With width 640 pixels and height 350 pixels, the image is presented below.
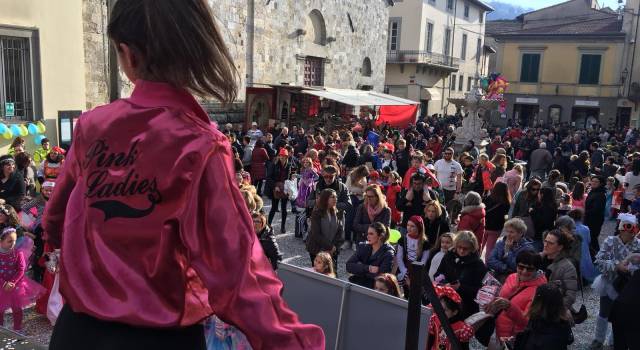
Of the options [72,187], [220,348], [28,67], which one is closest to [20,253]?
[220,348]

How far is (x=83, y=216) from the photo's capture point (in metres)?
1.28

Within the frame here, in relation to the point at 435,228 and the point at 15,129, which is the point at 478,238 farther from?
the point at 15,129

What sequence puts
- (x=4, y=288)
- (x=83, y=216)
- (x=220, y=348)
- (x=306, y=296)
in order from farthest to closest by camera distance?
(x=4, y=288), (x=306, y=296), (x=220, y=348), (x=83, y=216)

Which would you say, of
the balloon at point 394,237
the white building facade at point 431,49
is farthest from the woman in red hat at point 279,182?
the white building facade at point 431,49

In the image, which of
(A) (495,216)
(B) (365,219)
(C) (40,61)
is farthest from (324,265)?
(C) (40,61)

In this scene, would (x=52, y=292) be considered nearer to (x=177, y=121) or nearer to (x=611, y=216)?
(x=177, y=121)

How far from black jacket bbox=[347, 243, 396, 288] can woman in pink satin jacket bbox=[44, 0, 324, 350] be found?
460 cm

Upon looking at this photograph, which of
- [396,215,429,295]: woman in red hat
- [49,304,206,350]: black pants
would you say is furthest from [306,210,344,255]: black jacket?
[49,304,206,350]: black pants

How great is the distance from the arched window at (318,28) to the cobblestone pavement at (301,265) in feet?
50.5

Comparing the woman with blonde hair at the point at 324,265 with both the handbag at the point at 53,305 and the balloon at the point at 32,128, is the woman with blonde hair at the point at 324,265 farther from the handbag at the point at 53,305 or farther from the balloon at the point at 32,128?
the balloon at the point at 32,128

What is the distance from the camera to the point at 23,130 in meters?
11.5

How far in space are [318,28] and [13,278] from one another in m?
21.1

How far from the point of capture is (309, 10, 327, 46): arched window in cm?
2450

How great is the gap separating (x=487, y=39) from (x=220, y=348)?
2144 inches
